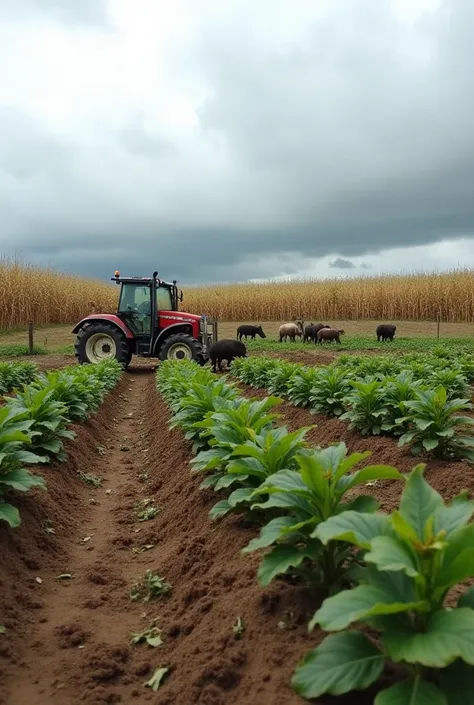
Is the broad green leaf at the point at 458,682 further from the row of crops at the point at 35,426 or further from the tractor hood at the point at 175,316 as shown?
the tractor hood at the point at 175,316

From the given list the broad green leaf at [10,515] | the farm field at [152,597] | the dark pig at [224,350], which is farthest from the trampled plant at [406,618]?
the dark pig at [224,350]

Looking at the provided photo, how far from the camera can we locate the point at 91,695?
2686 mm

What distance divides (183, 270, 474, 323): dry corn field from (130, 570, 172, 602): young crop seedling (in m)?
33.8

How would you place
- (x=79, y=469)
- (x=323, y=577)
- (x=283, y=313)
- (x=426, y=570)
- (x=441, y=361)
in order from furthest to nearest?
(x=283, y=313) < (x=441, y=361) < (x=79, y=469) < (x=323, y=577) < (x=426, y=570)

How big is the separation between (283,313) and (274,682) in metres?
40.1

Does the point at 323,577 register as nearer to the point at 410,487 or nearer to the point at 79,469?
the point at 410,487

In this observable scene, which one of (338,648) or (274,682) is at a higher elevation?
(338,648)

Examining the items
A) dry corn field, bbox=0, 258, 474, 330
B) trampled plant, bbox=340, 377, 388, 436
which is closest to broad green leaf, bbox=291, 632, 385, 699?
trampled plant, bbox=340, 377, 388, 436

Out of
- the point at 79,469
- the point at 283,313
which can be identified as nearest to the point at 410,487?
the point at 79,469

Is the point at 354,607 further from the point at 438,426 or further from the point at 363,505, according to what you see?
the point at 438,426

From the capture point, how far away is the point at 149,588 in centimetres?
388

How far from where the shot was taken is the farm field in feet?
8.27

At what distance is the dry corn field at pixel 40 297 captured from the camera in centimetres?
3073

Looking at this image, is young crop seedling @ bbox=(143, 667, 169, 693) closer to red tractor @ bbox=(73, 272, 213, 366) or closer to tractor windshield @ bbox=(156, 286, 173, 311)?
red tractor @ bbox=(73, 272, 213, 366)
